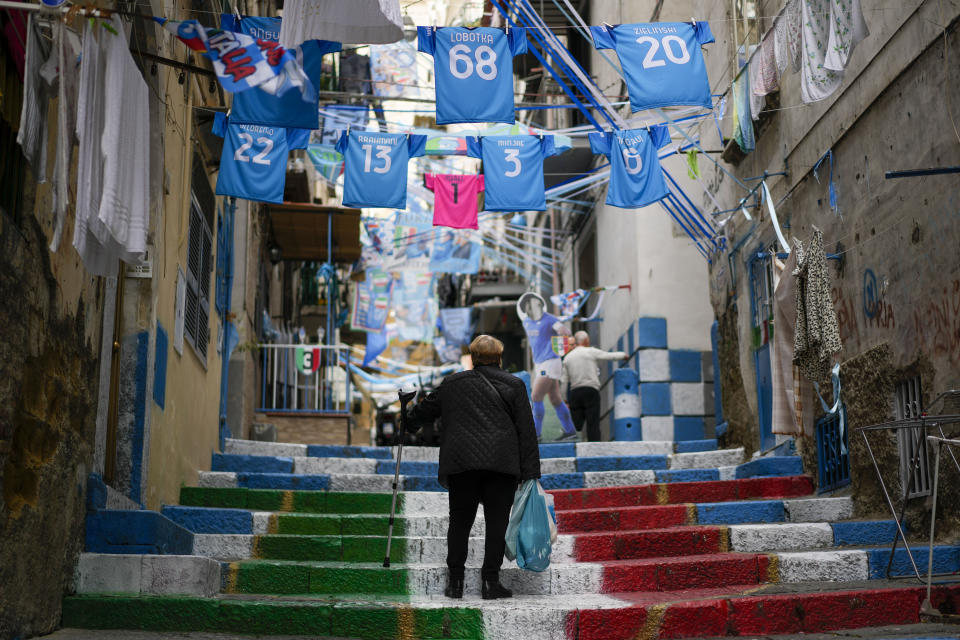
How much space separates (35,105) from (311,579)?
351cm

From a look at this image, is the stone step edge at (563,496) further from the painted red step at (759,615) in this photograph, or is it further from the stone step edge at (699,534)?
the painted red step at (759,615)

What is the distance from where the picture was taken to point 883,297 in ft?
28.4

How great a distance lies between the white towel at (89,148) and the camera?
203 inches

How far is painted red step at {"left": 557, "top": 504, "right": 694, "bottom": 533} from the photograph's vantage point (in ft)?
28.1

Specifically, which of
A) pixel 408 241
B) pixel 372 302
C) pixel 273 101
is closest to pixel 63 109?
pixel 273 101

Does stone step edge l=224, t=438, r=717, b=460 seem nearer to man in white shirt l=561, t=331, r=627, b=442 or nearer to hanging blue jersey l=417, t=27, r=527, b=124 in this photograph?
man in white shirt l=561, t=331, r=627, b=442

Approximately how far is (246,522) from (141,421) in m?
1.17

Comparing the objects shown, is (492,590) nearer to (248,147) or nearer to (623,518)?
(623,518)

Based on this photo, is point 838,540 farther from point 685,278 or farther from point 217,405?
point 685,278

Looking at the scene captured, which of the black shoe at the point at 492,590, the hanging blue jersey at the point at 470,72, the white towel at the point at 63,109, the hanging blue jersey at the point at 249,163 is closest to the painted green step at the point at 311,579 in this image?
the black shoe at the point at 492,590

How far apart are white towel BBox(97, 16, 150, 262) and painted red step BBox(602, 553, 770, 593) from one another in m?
3.73

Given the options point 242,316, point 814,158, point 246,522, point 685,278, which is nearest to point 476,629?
point 246,522

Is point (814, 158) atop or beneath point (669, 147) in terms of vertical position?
beneath

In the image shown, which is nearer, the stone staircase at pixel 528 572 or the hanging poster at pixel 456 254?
the stone staircase at pixel 528 572
